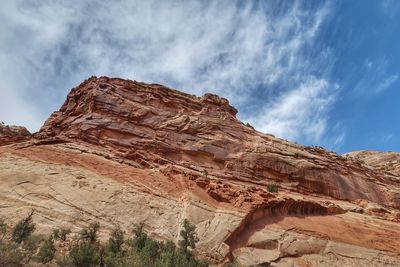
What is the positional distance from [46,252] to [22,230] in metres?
2.43

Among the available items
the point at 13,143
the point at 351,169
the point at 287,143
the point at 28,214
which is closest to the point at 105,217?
the point at 28,214

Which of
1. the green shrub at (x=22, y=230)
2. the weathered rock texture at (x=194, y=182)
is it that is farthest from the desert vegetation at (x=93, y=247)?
the weathered rock texture at (x=194, y=182)

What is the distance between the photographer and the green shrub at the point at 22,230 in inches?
680

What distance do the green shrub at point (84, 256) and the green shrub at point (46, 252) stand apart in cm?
85

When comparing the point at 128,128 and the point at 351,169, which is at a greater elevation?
the point at 351,169

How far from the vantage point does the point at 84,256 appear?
16.0m

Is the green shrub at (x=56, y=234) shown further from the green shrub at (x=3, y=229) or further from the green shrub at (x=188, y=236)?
the green shrub at (x=188, y=236)

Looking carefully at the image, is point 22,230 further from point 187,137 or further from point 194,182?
point 187,137

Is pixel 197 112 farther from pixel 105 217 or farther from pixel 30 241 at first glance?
pixel 30 241

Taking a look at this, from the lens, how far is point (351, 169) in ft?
135

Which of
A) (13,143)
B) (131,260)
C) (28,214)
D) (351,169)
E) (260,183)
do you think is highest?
(351,169)

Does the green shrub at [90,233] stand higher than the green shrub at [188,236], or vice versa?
the green shrub at [188,236]

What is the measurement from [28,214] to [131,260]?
260 inches

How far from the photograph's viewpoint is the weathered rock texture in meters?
21.5
